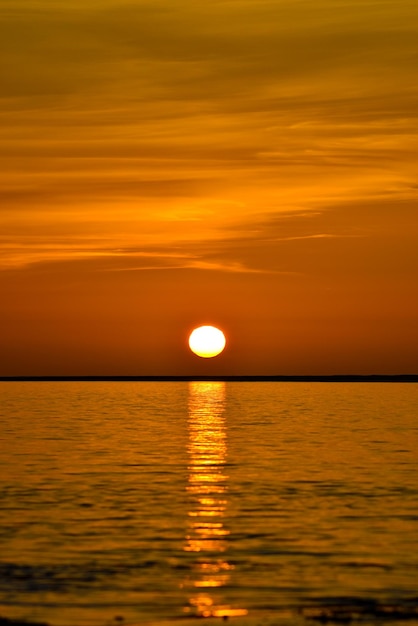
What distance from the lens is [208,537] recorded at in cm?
3797

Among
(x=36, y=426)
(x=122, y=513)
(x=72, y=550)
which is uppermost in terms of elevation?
(x=36, y=426)

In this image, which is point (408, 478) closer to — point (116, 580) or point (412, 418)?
point (116, 580)

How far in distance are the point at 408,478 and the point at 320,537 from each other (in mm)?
20491

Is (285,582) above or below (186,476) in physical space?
below

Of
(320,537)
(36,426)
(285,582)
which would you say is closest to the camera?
(285,582)

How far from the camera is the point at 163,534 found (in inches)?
1513

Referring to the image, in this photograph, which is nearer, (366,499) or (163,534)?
(163,534)

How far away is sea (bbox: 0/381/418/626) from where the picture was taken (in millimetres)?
27578

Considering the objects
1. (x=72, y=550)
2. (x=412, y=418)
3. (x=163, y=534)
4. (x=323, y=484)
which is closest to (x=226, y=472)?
(x=323, y=484)

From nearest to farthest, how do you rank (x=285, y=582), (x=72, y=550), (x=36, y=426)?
(x=285, y=582) < (x=72, y=550) < (x=36, y=426)

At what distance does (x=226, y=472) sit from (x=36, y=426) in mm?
51638

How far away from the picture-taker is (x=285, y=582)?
30.4 metres

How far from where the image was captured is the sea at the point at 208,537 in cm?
2758

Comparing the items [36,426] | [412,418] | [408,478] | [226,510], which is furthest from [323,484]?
[412,418]
